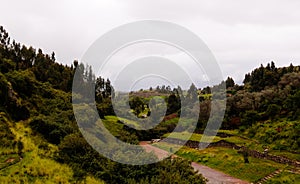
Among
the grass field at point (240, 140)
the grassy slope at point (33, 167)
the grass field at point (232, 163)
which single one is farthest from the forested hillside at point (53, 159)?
the grass field at point (240, 140)

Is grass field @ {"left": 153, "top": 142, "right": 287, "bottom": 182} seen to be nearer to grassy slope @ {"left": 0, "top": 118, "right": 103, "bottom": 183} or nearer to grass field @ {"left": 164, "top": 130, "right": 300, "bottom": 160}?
grass field @ {"left": 164, "top": 130, "right": 300, "bottom": 160}

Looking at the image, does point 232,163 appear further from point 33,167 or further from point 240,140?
point 33,167

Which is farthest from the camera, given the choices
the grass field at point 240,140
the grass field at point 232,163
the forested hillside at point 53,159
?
the grass field at point 240,140

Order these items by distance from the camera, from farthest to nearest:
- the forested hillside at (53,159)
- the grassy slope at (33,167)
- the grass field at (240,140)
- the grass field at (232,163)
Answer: the grass field at (240,140) → the grass field at (232,163) → the forested hillside at (53,159) → the grassy slope at (33,167)

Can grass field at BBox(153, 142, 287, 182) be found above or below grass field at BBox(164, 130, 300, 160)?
below

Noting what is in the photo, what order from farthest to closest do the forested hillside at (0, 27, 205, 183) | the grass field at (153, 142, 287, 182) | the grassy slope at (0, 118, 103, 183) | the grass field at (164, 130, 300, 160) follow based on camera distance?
the grass field at (164, 130, 300, 160)
the grass field at (153, 142, 287, 182)
the forested hillside at (0, 27, 205, 183)
the grassy slope at (0, 118, 103, 183)

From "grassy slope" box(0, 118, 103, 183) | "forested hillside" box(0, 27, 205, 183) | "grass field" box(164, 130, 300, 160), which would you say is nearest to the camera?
"grassy slope" box(0, 118, 103, 183)

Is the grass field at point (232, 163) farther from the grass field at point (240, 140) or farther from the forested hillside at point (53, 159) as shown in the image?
the forested hillside at point (53, 159)

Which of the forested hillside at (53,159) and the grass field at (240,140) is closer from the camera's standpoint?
the forested hillside at (53,159)

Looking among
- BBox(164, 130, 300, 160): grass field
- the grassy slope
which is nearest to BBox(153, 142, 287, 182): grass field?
BBox(164, 130, 300, 160): grass field

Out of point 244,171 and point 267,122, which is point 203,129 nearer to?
point 267,122

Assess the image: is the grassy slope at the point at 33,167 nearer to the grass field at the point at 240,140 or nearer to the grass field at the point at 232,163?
the grass field at the point at 232,163

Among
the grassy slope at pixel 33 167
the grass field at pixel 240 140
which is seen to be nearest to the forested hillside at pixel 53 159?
the grassy slope at pixel 33 167

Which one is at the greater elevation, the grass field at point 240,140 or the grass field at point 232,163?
the grass field at point 240,140
